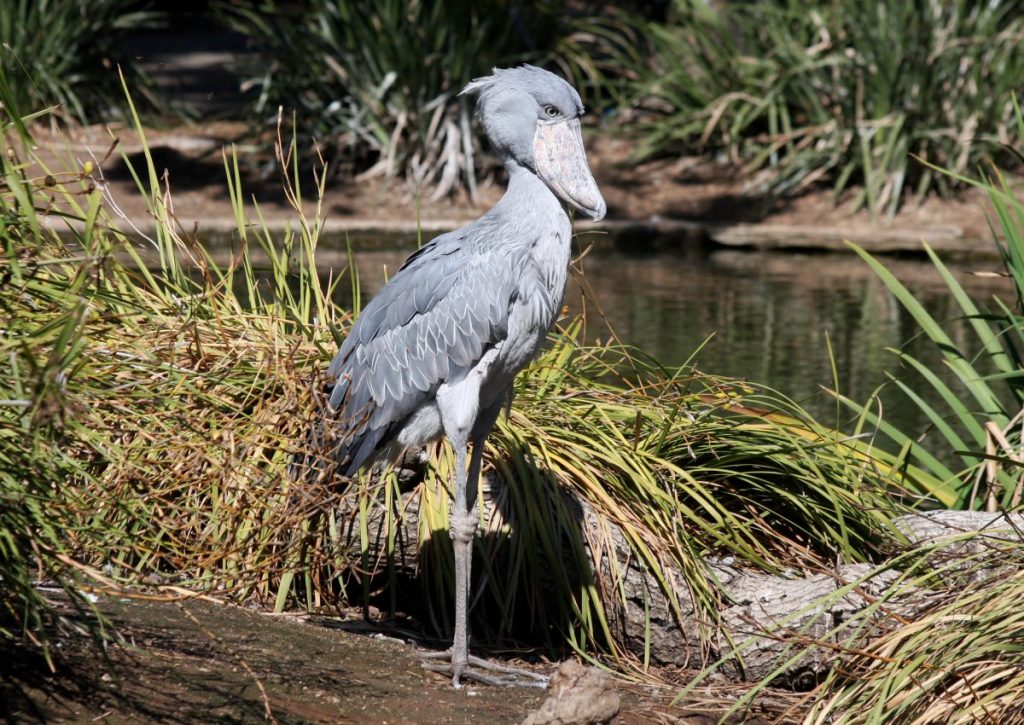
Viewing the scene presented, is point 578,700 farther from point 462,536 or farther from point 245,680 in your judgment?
point 462,536

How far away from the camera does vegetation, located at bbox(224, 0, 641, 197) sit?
41.8 feet

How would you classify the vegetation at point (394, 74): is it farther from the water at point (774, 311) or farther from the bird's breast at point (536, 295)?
the bird's breast at point (536, 295)

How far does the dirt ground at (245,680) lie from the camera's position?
9.75 ft

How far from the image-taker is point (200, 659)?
11.0 ft

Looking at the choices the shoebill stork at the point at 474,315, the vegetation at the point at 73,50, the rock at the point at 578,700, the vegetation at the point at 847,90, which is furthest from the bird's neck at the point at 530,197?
the vegetation at the point at 73,50

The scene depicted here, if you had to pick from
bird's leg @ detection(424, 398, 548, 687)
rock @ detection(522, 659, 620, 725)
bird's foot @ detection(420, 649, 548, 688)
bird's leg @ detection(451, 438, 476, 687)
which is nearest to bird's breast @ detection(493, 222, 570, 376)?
bird's leg @ detection(424, 398, 548, 687)

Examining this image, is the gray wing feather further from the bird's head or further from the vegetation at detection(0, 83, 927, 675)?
the bird's head

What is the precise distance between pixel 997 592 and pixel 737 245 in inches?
344

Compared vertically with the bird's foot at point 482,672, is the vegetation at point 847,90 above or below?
above

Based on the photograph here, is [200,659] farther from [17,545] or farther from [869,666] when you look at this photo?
[869,666]

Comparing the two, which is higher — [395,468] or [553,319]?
[553,319]

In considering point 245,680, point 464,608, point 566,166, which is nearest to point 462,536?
point 464,608

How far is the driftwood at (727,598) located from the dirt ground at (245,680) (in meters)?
0.28

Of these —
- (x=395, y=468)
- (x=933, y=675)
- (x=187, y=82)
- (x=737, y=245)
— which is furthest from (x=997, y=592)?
(x=187, y=82)
